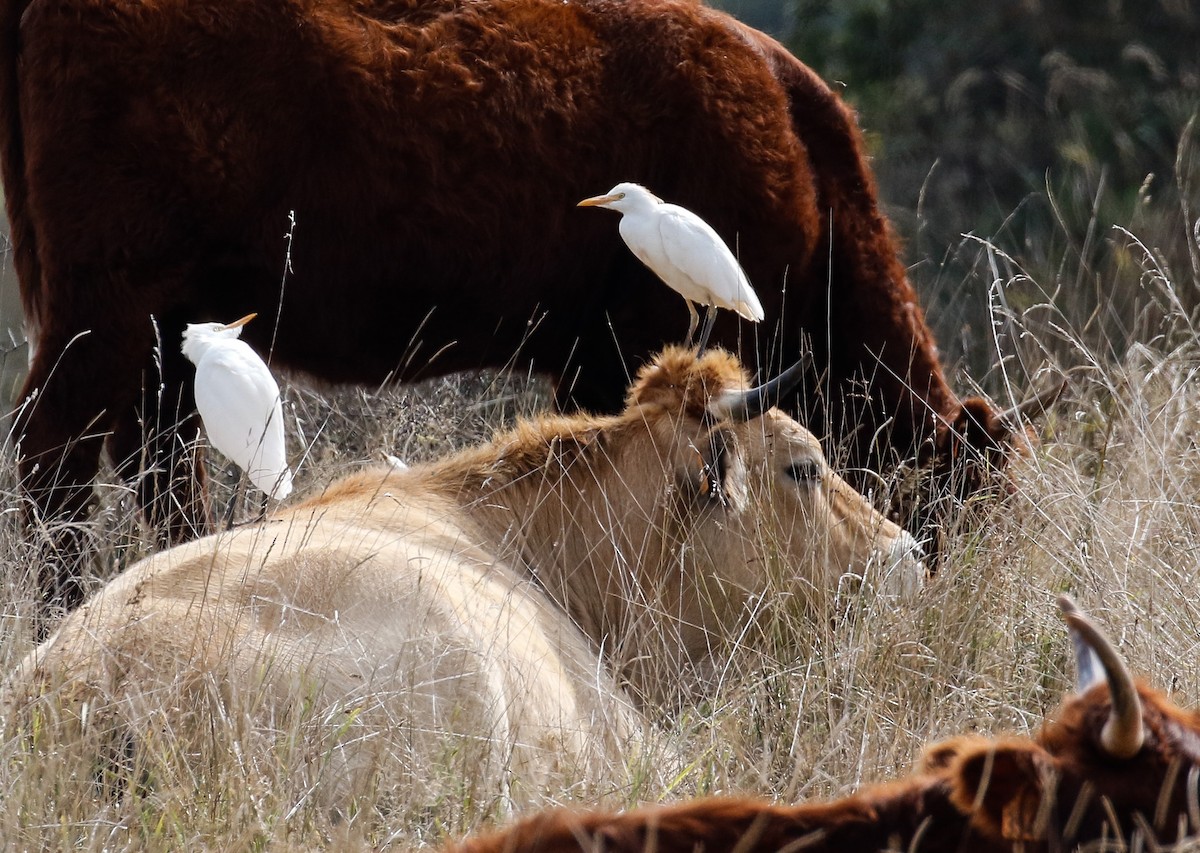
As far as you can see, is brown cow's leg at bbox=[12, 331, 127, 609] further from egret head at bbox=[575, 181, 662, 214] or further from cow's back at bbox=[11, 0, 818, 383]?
egret head at bbox=[575, 181, 662, 214]

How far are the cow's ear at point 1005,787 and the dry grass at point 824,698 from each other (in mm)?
1089

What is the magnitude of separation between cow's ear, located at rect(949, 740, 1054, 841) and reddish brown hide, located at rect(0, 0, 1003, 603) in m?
2.64

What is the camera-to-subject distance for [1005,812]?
6.67 ft

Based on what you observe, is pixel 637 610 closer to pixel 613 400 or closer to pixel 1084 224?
pixel 613 400

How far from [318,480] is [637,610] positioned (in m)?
1.71

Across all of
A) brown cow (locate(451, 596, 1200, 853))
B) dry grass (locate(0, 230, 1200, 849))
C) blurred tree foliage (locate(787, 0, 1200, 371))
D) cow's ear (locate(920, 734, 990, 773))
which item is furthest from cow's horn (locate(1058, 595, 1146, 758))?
blurred tree foliage (locate(787, 0, 1200, 371))

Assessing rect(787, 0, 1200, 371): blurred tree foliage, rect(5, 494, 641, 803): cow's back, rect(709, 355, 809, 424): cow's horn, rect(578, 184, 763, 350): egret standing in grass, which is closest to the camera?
rect(5, 494, 641, 803): cow's back

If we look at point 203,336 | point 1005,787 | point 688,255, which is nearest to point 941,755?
point 1005,787

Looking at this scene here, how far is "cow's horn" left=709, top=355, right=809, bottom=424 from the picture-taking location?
408cm

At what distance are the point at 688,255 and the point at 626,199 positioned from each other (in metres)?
0.36

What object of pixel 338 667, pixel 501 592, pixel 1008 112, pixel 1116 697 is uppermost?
pixel 1116 697

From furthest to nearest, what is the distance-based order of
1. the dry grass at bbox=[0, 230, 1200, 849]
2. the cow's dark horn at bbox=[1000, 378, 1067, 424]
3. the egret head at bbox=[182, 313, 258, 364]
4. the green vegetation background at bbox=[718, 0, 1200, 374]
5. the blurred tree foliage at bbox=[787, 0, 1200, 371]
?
the blurred tree foliage at bbox=[787, 0, 1200, 371], the green vegetation background at bbox=[718, 0, 1200, 374], the cow's dark horn at bbox=[1000, 378, 1067, 424], the egret head at bbox=[182, 313, 258, 364], the dry grass at bbox=[0, 230, 1200, 849]

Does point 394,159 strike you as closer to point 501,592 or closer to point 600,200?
point 600,200

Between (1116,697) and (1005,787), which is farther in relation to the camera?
(1005,787)
